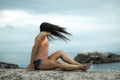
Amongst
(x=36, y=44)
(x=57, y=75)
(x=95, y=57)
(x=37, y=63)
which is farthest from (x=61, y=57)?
(x=95, y=57)

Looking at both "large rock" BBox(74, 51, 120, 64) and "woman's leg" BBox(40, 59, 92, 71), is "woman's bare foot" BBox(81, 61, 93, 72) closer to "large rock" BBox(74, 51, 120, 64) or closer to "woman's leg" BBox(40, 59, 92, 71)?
"woman's leg" BBox(40, 59, 92, 71)

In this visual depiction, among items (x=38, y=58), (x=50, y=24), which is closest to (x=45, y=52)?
(x=38, y=58)

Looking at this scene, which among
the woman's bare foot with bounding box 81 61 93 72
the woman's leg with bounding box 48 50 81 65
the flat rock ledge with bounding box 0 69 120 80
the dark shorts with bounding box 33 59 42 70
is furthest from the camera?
the woman's leg with bounding box 48 50 81 65

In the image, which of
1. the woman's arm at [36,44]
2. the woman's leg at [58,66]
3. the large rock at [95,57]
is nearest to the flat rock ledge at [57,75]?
the woman's leg at [58,66]

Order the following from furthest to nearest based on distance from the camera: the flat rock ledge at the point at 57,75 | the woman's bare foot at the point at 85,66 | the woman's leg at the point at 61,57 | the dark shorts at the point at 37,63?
the woman's leg at the point at 61,57
the dark shorts at the point at 37,63
the woman's bare foot at the point at 85,66
the flat rock ledge at the point at 57,75

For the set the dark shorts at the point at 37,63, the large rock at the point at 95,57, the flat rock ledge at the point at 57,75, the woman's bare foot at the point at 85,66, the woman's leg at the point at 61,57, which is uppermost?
the large rock at the point at 95,57

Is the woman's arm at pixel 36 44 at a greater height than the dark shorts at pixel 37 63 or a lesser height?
greater

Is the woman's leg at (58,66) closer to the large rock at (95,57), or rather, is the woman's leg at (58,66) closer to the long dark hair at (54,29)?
the long dark hair at (54,29)

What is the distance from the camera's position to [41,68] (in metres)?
12.8

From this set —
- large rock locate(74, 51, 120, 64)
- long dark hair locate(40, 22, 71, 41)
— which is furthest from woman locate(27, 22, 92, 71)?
large rock locate(74, 51, 120, 64)

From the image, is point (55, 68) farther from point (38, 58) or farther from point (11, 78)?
point (11, 78)

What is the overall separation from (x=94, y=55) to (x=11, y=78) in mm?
61461

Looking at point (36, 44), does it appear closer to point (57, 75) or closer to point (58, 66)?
point (58, 66)

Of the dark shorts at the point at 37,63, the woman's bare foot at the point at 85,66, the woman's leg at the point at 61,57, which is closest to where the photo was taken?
the woman's bare foot at the point at 85,66
